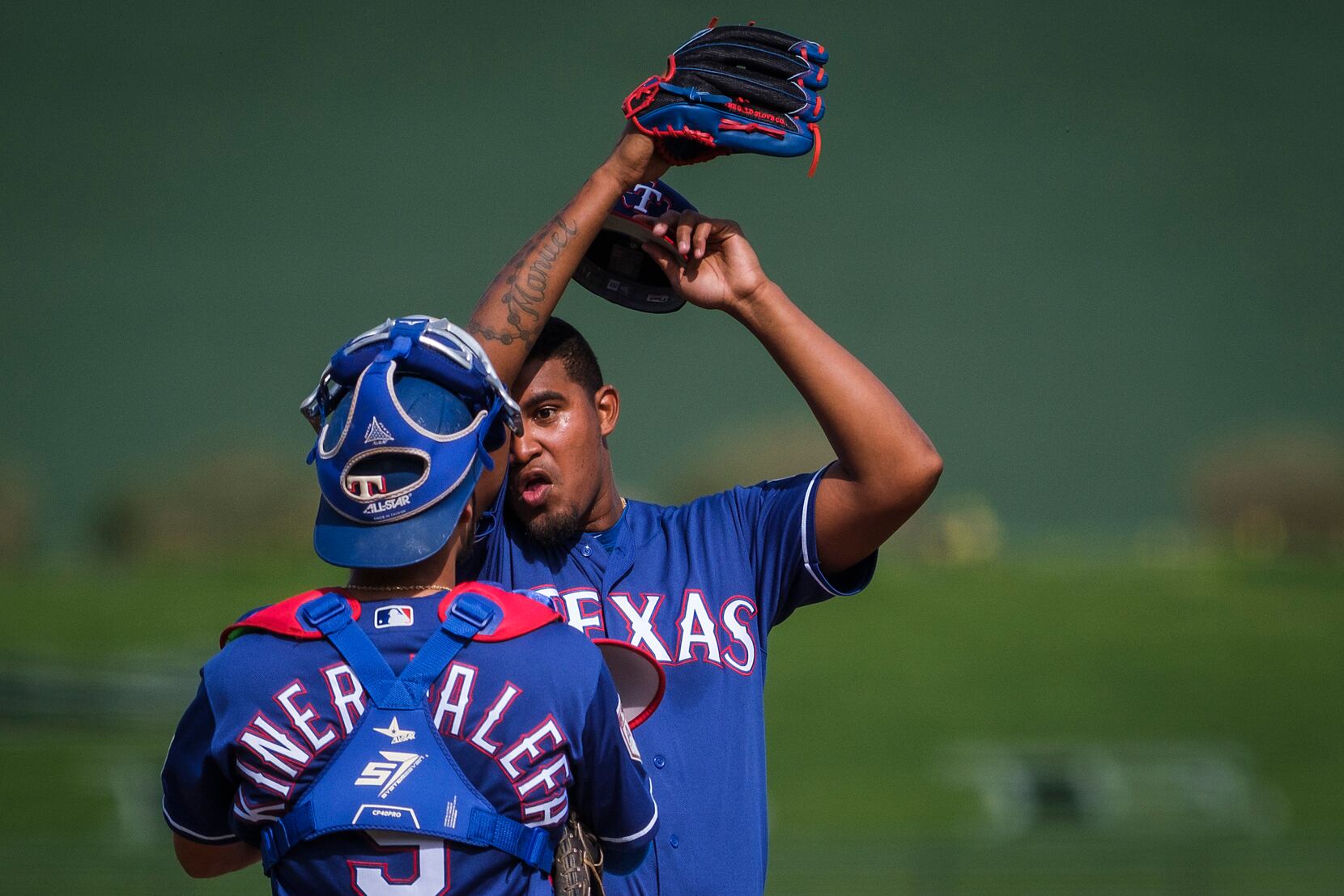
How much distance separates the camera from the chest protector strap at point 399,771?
1697 mm

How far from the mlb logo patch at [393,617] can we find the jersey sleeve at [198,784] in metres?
0.26

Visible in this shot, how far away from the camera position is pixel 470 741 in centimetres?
172

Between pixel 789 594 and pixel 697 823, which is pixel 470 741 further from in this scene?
pixel 789 594

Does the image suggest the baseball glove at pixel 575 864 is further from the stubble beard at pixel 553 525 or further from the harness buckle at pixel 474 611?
the stubble beard at pixel 553 525

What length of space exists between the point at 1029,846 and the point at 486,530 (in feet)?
35.8

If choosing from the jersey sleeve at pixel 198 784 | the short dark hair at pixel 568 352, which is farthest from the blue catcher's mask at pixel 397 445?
the short dark hair at pixel 568 352

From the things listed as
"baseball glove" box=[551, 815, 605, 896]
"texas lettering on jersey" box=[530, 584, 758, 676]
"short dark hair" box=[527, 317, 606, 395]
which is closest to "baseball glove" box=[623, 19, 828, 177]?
"short dark hair" box=[527, 317, 606, 395]

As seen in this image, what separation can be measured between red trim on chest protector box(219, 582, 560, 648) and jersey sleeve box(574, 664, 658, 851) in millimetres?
123

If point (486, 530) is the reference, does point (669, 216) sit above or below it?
above

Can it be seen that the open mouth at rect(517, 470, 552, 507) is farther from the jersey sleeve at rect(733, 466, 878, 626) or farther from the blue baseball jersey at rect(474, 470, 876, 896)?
the jersey sleeve at rect(733, 466, 878, 626)

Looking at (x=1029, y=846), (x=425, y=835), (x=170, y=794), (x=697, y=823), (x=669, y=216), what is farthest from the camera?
(x=1029, y=846)

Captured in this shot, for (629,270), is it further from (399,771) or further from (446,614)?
(399,771)

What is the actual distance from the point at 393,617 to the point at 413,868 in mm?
325

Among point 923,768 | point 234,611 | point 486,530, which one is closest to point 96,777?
point 234,611
